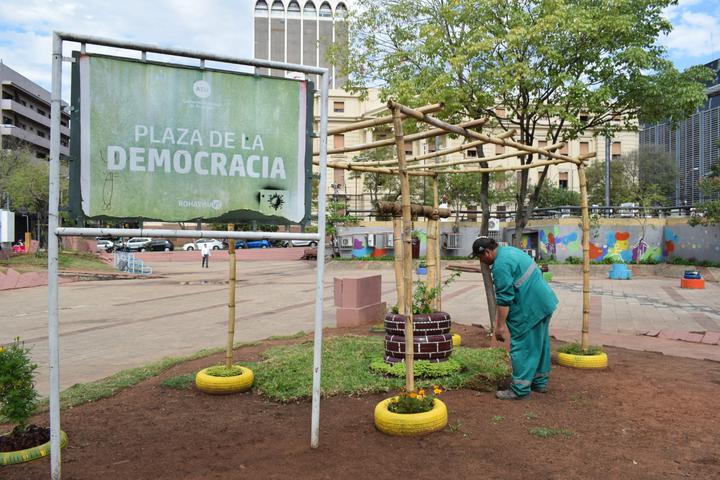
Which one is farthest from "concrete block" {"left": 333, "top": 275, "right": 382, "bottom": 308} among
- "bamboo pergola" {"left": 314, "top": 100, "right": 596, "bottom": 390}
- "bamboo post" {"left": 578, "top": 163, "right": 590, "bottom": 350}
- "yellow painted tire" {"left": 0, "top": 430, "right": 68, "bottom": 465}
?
"yellow painted tire" {"left": 0, "top": 430, "right": 68, "bottom": 465}

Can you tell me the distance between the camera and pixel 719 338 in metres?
8.23

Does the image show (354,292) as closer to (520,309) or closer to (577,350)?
(577,350)

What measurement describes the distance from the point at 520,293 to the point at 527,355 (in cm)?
54

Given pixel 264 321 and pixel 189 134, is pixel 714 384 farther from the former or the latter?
pixel 264 321

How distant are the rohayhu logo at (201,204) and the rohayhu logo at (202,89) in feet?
2.12

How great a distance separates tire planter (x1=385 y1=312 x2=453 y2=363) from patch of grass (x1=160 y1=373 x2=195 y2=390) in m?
2.00

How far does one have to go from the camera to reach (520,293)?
189 inches

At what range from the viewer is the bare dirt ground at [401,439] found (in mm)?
3314

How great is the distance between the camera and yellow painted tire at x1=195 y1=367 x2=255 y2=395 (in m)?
4.97

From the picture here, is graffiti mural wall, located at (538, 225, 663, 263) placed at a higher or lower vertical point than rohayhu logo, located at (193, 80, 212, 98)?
lower

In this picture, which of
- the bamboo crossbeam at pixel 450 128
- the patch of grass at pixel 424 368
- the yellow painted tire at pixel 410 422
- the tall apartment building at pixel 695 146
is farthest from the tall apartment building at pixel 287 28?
the yellow painted tire at pixel 410 422

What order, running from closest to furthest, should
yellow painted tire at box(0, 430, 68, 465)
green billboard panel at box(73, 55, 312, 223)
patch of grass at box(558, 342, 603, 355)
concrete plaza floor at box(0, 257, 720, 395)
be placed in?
green billboard panel at box(73, 55, 312, 223) < yellow painted tire at box(0, 430, 68, 465) < patch of grass at box(558, 342, 603, 355) < concrete plaza floor at box(0, 257, 720, 395)

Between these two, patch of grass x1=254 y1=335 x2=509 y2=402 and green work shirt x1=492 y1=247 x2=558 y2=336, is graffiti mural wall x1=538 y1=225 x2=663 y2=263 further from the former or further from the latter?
green work shirt x1=492 y1=247 x2=558 y2=336

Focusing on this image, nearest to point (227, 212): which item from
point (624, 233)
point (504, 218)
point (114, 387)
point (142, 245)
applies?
point (114, 387)
